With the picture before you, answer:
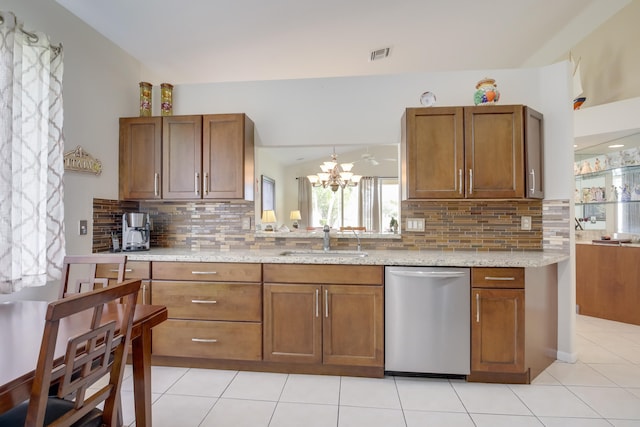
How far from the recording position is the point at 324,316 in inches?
90.4

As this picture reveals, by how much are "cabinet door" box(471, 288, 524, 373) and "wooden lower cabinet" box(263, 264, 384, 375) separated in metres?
0.63

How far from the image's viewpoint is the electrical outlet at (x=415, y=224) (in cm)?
283

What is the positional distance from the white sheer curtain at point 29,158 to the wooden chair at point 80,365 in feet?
3.88

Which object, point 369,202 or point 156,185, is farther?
point 369,202

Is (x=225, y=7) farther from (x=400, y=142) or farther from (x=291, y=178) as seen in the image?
(x=291, y=178)

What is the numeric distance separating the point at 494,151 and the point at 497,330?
130 centimetres

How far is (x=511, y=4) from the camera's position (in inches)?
112

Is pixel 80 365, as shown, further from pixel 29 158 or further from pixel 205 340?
pixel 29 158

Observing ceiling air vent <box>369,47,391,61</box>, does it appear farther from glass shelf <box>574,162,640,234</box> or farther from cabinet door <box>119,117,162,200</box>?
glass shelf <box>574,162,640,234</box>

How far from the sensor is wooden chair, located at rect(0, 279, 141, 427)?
84cm

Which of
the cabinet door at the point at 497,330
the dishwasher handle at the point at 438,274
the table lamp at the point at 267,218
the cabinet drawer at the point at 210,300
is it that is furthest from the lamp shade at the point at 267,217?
the cabinet door at the point at 497,330

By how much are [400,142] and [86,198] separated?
2625 mm

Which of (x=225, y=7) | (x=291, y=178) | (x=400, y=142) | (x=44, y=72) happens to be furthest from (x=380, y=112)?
(x=44, y=72)

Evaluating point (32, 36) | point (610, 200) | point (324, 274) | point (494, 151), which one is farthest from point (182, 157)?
point (610, 200)
